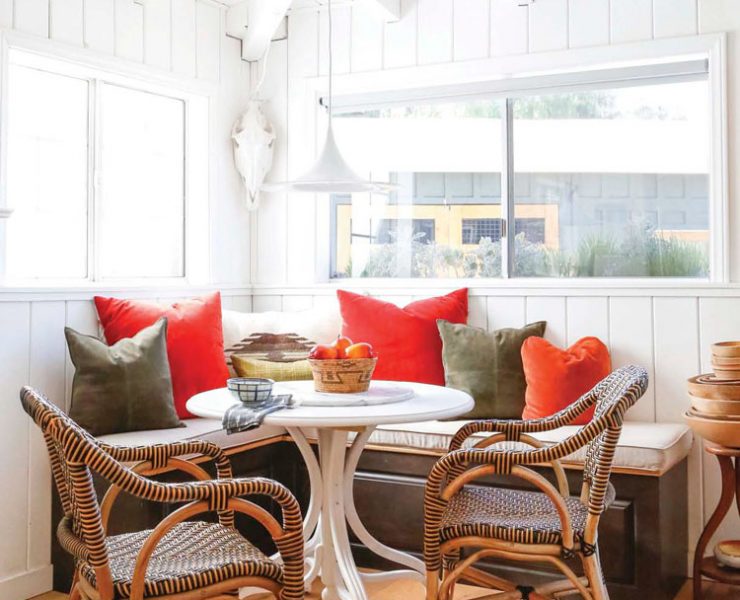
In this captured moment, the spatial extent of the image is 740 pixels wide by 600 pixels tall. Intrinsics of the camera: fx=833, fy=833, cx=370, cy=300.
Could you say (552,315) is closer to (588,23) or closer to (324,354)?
(588,23)

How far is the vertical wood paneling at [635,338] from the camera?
3.51 meters

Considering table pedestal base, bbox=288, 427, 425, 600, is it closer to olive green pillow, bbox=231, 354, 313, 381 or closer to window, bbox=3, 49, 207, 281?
olive green pillow, bbox=231, 354, 313, 381

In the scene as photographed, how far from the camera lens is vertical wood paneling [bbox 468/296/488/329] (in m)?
3.87

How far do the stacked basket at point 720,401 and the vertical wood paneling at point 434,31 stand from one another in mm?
1893

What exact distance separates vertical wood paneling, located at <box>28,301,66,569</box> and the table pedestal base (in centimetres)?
111

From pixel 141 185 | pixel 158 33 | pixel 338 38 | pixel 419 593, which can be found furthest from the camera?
pixel 338 38

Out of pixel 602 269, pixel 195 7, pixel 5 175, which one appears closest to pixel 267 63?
pixel 195 7

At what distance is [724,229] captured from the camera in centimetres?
340

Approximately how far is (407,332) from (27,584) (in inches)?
72.0

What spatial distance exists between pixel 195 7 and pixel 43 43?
0.98 metres

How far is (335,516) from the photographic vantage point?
268 centimetres

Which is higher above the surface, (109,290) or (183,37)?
(183,37)

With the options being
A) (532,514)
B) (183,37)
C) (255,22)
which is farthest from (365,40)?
(532,514)

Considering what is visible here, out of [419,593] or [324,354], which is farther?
[419,593]
